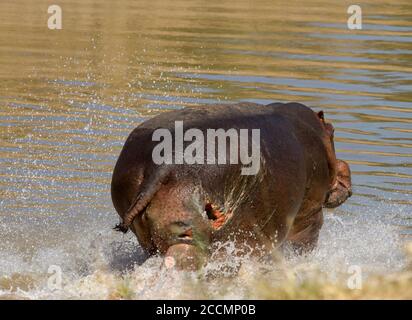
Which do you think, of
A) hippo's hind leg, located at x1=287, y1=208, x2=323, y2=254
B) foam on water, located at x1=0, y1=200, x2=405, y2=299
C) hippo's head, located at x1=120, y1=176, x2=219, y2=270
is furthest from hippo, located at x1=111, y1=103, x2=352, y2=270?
hippo's hind leg, located at x1=287, y1=208, x2=323, y2=254

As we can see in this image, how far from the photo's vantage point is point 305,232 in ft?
26.5

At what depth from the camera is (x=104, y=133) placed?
1220 cm

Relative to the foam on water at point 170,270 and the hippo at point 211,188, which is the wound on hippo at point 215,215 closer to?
the hippo at point 211,188

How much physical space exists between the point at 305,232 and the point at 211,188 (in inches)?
69.9

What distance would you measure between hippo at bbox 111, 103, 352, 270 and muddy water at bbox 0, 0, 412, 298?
0.21 metres

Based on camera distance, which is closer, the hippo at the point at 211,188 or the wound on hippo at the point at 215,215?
the hippo at the point at 211,188

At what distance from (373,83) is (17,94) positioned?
15.4 feet

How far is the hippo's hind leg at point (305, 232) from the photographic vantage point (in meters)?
7.91

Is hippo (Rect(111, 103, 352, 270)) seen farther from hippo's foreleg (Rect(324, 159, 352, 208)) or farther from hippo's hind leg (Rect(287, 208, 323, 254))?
hippo's foreleg (Rect(324, 159, 352, 208))

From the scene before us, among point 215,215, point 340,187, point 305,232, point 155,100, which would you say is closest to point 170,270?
point 215,215

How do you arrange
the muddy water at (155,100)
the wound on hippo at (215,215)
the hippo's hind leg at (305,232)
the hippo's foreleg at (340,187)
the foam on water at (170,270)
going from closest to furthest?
the foam on water at (170,270)
the wound on hippo at (215,215)
the hippo's hind leg at (305,232)
the hippo's foreleg at (340,187)
the muddy water at (155,100)

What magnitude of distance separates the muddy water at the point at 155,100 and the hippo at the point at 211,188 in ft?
0.70

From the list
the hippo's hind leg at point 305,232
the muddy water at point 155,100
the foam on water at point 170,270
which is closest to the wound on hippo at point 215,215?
the foam on water at point 170,270
